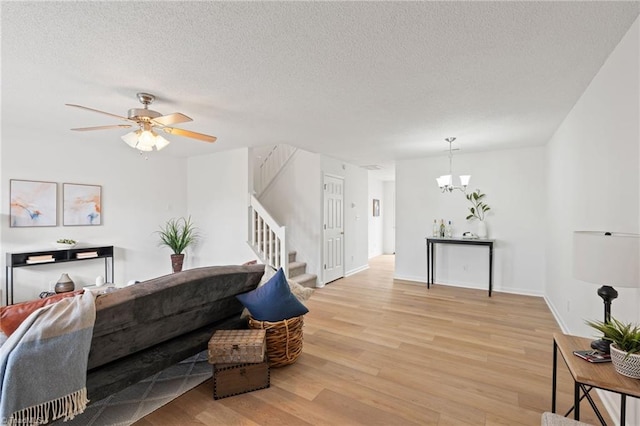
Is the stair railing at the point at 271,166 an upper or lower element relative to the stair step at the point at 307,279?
upper

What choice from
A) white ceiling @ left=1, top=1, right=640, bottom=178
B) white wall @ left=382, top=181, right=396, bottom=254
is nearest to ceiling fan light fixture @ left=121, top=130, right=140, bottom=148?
white ceiling @ left=1, top=1, right=640, bottom=178

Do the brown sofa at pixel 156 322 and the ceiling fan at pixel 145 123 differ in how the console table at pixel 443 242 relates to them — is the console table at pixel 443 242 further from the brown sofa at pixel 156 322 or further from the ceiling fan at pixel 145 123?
the ceiling fan at pixel 145 123

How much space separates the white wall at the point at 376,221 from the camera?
9305 mm

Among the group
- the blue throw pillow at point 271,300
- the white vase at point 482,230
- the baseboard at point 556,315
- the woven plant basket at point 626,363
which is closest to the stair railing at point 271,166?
the white vase at point 482,230

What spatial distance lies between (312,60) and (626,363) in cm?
238

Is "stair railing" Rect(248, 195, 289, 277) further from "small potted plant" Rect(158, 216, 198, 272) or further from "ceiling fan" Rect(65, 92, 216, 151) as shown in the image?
"ceiling fan" Rect(65, 92, 216, 151)

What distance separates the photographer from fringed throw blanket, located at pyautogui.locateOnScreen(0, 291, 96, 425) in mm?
1376

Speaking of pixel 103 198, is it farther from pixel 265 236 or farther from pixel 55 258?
pixel 265 236

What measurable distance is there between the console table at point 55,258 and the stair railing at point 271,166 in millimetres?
2810

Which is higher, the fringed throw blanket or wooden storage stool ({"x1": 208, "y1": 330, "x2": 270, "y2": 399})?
the fringed throw blanket

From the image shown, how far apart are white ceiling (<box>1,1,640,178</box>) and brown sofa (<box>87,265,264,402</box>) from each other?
1565 mm

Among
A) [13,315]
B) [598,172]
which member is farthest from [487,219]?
[13,315]

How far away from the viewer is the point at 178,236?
5.61 m

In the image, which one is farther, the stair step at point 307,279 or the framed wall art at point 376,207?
the framed wall art at point 376,207
